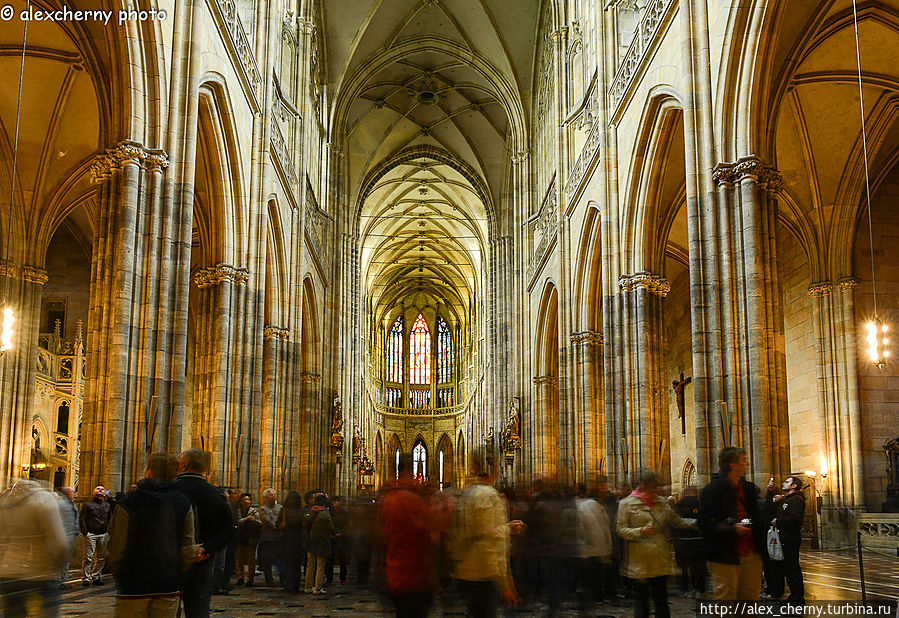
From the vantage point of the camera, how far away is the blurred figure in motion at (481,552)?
572 centimetres

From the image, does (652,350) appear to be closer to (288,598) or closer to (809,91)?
(809,91)

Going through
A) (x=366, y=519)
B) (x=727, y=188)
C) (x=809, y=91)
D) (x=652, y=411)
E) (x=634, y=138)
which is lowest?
(x=366, y=519)

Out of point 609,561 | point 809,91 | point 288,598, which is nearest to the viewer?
point 609,561

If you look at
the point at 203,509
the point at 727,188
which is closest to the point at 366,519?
the point at 203,509

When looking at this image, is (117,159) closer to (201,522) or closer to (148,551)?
(201,522)

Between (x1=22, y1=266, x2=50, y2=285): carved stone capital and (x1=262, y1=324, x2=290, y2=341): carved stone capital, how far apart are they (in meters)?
5.06

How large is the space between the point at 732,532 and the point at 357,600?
22.8 ft

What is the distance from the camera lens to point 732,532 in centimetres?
579

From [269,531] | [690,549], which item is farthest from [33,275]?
[690,549]

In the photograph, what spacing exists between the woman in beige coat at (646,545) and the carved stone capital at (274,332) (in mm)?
14796

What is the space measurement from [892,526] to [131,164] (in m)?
14.4

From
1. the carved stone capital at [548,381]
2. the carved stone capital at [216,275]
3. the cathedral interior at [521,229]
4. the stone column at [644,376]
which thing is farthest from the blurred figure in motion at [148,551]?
the carved stone capital at [548,381]

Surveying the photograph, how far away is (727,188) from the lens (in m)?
11.7

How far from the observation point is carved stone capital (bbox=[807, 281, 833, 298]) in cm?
2008
